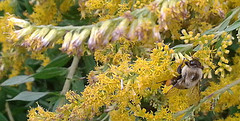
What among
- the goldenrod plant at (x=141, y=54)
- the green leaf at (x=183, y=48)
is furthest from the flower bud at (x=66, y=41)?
the green leaf at (x=183, y=48)

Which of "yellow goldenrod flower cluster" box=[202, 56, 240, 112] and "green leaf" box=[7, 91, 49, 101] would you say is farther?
"green leaf" box=[7, 91, 49, 101]

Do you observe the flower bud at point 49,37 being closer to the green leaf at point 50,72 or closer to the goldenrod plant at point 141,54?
the goldenrod plant at point 141,54

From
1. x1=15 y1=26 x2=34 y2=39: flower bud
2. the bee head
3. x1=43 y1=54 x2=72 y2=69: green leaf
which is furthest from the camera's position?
x1=43 y1=54 x2=72 y2=69: green leaf

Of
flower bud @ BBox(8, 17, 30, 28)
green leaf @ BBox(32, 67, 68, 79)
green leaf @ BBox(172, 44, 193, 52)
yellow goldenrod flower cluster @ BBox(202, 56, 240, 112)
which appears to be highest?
flower bud @ BBox(8, 17, 30, 28)

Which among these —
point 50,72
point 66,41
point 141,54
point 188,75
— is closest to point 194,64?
point 188,75

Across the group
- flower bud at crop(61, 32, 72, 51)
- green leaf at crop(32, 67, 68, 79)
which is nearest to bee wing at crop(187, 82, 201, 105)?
flower bud at crop(61, 32, 72, 51)

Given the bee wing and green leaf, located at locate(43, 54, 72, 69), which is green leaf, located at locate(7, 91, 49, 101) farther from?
the bee wing

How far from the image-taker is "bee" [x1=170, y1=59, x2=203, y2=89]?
1323 mm

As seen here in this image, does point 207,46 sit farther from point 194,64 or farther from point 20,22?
point 20,22

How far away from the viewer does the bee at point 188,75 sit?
52.1 inches

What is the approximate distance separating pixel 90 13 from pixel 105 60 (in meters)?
0.32

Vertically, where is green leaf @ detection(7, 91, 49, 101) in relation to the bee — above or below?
above

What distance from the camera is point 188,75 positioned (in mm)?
1345

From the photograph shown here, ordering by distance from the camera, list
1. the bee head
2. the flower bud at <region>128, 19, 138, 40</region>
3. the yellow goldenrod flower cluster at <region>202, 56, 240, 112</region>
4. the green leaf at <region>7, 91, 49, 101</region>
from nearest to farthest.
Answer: the flower bud at <region>128, 19, 138, 40</region> < the bee head < the yellow goldenrod flower cluster at <region>202, 56, 240, 112</region> < the green leaf at <region>7, 91, 49, 101</region>
